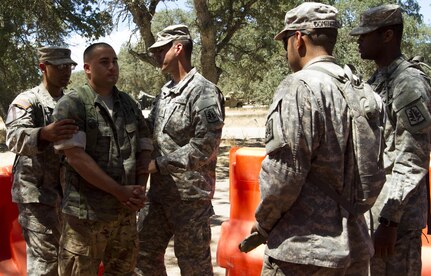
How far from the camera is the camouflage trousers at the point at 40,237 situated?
3771 mm

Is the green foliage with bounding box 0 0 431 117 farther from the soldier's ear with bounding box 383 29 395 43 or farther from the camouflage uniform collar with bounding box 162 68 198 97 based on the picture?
the soldier's ear with bounding box 383 29 395 43

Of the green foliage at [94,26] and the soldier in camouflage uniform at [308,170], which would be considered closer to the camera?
the soldier in camouflage uniform at [308,170]

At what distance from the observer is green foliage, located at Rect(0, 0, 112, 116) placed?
37.0 ft

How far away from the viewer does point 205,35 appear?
470 inches

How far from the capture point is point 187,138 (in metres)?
3.71

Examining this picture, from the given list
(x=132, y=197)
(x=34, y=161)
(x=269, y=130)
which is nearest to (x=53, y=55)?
(x=34, y=161)

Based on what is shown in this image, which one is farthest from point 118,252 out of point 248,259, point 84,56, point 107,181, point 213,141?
point 248,259

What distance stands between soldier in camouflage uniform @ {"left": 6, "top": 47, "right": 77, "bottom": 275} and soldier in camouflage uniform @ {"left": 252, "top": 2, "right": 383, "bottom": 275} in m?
2.01

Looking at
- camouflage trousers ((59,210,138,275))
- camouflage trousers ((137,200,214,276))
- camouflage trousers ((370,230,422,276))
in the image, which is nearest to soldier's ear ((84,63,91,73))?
camouflage trousers ((59,210,138,275))

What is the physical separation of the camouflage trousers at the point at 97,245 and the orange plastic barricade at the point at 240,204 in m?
1.43

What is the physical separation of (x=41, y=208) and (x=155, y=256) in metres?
0.89

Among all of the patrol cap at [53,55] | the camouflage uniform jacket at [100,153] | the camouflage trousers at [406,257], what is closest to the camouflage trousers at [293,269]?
the camouflage trousers at [406,257]

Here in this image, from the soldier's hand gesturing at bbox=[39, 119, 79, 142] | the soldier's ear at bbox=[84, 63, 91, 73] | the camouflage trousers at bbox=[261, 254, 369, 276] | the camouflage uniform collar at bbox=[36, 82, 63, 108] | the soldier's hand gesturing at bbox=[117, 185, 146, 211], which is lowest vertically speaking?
the camouflage trousers at bbox=[261, 254, 369, 276]

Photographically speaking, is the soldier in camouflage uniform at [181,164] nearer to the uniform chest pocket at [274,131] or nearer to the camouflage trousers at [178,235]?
the camouflage trousers at [178,235]
